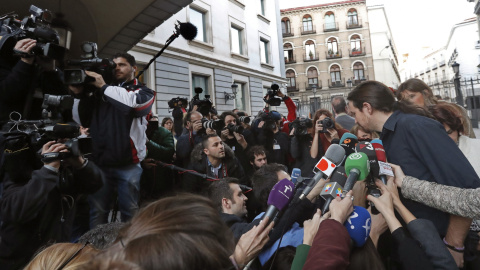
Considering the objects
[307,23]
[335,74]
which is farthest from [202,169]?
[307,23]

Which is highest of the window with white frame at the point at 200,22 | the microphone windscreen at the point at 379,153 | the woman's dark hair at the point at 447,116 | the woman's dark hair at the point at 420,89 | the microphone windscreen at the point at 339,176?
the window with white frame at the point at 200,22

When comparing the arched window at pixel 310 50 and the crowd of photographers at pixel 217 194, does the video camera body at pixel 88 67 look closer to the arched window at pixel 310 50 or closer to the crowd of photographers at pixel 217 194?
the crowd of photographers at pixel 217 194

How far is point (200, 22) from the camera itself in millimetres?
13766

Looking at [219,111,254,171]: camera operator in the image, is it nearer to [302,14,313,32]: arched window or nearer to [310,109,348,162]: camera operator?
[310,109,348,162]: camera operator

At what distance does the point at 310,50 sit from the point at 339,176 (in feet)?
122

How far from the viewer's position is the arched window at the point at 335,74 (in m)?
35.9

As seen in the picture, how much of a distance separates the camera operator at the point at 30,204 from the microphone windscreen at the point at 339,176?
1571mm

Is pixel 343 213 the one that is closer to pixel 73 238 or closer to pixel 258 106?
pixel 73 238

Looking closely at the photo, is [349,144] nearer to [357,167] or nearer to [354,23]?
[357,167]

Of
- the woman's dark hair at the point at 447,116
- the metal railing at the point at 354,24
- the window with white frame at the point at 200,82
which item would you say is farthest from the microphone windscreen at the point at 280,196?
the metal railing at the point at 354,24

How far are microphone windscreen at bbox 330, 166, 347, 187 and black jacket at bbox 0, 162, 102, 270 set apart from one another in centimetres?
153

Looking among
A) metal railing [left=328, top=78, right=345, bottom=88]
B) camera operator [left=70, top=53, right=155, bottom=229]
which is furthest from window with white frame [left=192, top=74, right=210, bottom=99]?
metal railing [left=328, top=78, right=345, bottom=88]

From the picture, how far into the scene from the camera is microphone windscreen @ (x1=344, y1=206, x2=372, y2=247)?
1327mm

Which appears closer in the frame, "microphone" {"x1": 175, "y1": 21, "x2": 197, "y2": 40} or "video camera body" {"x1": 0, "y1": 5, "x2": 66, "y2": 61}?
"video camera body" {"x1": 0, "y1": 5, "x2": 66, "y2": 61}
